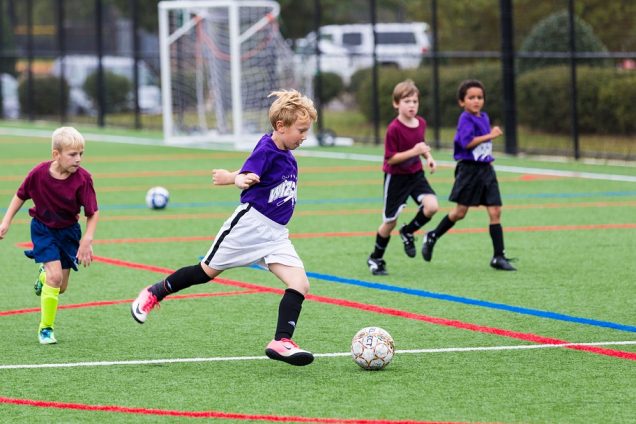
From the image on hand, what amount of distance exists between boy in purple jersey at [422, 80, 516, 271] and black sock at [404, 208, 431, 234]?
273 millimetres

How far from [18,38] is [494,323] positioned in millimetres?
39345

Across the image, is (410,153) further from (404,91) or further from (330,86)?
(330,86)

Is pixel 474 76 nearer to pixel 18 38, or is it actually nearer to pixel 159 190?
pixel 159 190

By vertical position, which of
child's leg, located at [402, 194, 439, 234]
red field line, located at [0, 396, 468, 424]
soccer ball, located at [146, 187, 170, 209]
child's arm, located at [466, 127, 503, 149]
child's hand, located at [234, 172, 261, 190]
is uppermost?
child's arm, located at [466, 127, 503, 149]

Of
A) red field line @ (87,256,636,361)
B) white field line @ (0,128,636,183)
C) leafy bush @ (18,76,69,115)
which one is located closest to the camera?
red field line @ (87,256,636,361)

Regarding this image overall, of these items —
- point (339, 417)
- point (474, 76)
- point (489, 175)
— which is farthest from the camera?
point (474, 76)

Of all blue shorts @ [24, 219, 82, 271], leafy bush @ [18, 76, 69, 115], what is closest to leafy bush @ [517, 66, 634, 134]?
blue shorts @ [24, 219, 82, 271]

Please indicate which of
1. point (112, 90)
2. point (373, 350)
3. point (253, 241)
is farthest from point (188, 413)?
point (112, 90)

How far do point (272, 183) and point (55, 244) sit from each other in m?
1.60

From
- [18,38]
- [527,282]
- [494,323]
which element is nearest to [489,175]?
[527,282]

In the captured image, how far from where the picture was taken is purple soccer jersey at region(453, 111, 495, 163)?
11.0 metres

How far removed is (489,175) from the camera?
437 inches

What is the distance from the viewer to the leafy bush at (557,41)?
2150 centimetres

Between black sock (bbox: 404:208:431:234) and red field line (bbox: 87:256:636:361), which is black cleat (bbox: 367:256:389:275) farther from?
red field line (bbox: 87:256:636:361)
